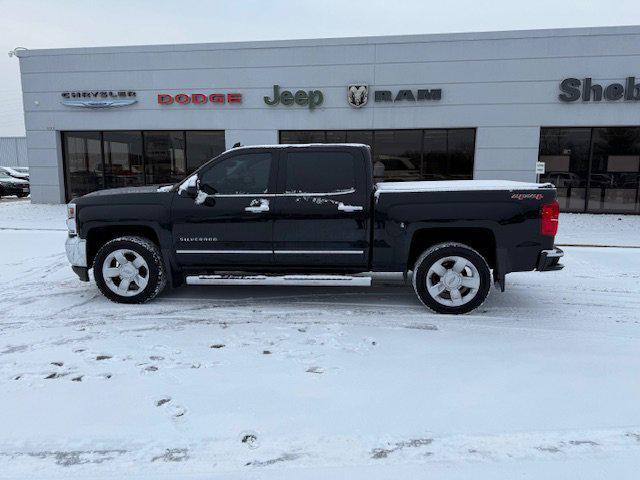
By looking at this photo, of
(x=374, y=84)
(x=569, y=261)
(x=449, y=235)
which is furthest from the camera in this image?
(x=374, y=84)

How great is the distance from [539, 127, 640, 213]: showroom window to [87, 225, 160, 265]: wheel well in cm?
1291

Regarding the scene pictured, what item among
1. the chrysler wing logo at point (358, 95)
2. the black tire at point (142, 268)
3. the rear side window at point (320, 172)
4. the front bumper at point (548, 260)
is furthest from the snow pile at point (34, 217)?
the front bumper at point (548, 260)

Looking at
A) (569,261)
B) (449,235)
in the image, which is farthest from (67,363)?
(569,261)

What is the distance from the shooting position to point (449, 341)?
166 inches

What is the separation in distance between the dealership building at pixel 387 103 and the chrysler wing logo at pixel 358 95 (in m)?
0.03

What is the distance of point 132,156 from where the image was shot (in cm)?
1628

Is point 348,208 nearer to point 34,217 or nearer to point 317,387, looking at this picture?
point 317,387

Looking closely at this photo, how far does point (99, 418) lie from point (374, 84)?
13481 millimetres

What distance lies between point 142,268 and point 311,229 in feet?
6.69

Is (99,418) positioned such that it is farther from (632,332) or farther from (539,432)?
(632,332)

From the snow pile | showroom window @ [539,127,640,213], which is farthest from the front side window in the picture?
showroom window @ [539,127,640,213]

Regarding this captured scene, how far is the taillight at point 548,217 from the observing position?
15.6 ft

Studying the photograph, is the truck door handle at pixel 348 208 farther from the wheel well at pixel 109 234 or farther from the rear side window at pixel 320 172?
the wheel well at pixel 109 234

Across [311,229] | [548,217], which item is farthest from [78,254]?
[548,217]
